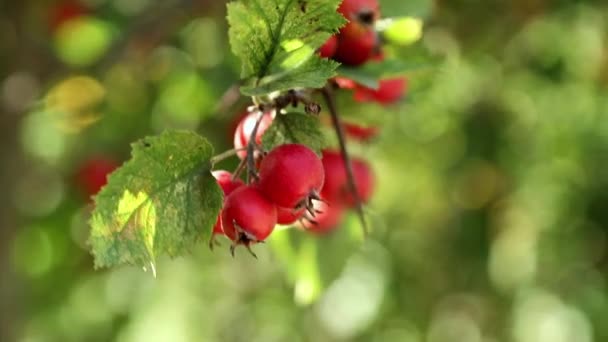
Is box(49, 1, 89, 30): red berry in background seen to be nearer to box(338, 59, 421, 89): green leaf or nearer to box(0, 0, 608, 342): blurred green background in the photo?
box(0, 0, 608, 342): blurred green background

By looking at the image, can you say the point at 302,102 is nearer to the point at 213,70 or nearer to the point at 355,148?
the point at 355,148

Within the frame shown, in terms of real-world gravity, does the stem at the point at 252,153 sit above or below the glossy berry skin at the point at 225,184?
above

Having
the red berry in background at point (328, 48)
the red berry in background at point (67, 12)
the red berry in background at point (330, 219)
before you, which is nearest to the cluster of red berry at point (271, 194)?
the red berry in background at point (328, 48)

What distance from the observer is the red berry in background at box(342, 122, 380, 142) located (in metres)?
1.22

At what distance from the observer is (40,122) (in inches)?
114

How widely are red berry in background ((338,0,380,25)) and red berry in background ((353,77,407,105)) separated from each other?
111 millimetres

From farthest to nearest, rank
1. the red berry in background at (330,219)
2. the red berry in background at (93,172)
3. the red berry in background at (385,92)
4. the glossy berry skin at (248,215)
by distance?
the red berry in background at (93,172) < the red berry in background at (330,219) < the red berry in background at (385,92) < the glossy berry skin at (248,215)

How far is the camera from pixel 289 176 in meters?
0.82

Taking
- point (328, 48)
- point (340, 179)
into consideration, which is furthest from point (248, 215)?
point (340, 179)

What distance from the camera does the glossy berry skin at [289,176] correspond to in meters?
0.83

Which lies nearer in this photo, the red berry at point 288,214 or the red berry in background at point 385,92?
the red berry at point 288,214

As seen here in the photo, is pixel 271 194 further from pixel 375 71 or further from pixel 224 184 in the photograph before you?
pixel 375 71

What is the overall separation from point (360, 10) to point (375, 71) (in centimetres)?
7

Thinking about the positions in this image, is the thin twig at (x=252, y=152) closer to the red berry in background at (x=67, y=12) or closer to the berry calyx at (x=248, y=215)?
the berry calyx at (x=248, y=215)
